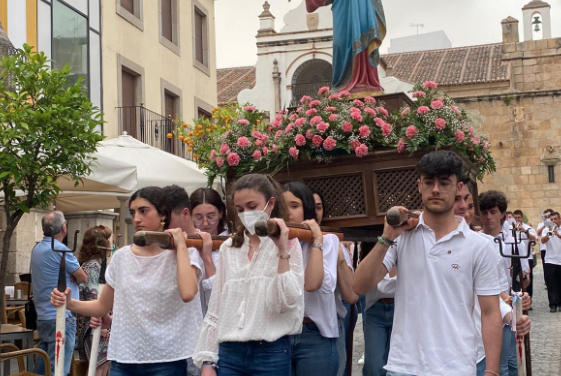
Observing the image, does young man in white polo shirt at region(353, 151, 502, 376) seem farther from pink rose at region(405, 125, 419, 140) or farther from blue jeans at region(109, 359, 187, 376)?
pink rose at region(405, 125, 419, 140)

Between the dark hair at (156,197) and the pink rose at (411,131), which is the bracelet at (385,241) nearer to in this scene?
the dark hair at (156,197)

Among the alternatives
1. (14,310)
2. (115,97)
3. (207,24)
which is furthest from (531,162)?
(14,310)

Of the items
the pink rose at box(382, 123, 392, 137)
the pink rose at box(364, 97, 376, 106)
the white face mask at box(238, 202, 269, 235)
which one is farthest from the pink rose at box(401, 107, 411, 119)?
the white face mask at box(238, 202, 269, 235)

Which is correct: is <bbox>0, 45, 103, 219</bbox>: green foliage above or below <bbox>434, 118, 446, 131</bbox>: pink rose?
above

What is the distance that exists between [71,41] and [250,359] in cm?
1510

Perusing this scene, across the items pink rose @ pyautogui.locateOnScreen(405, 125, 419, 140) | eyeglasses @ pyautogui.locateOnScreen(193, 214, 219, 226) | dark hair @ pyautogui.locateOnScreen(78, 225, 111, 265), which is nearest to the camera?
eyeglasses @ pyautogui.locateOnScreen(193, 214, 219, 226)

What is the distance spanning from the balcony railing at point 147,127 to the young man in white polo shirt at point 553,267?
850cm

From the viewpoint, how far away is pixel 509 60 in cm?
3788

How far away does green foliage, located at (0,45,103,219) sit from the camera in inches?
301

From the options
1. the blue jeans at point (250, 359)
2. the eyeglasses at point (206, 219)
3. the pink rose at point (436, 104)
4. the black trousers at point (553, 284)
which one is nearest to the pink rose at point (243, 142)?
the eyeglasses at point (206, 219)

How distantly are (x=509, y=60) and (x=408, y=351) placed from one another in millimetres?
35509

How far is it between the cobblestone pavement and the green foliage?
3.73 meters

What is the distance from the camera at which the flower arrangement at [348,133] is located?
614 cm

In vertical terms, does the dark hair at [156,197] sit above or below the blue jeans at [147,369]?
above
